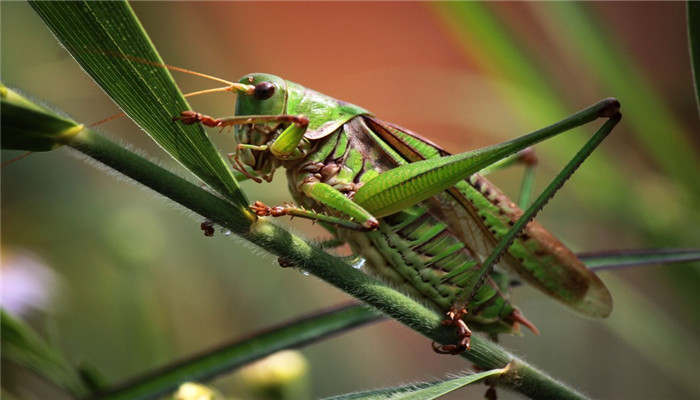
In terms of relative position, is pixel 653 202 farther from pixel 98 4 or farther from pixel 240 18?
pixel 240 18

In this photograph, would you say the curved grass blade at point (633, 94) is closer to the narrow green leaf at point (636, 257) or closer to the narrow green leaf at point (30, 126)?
the narrow green leaf at point (636, 257)

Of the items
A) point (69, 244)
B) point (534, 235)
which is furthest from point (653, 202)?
point (69, 244)

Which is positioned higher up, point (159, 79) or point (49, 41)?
point (49, 41)

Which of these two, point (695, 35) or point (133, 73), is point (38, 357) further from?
point (695, 35)

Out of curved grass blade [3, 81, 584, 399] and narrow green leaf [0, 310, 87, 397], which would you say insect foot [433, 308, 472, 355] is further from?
narrow green leaf [0, 310, 87, 397]

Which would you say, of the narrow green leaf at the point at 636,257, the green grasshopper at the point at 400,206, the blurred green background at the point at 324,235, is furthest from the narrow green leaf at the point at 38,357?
the narrow green leaf at the point at 636,257

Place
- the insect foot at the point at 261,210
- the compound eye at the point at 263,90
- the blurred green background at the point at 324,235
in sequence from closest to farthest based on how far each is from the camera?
1. the insect foot at the point at 261,210
2. the compound eye at the point at 263,90
3. the blurred green background at the point at 324,235
